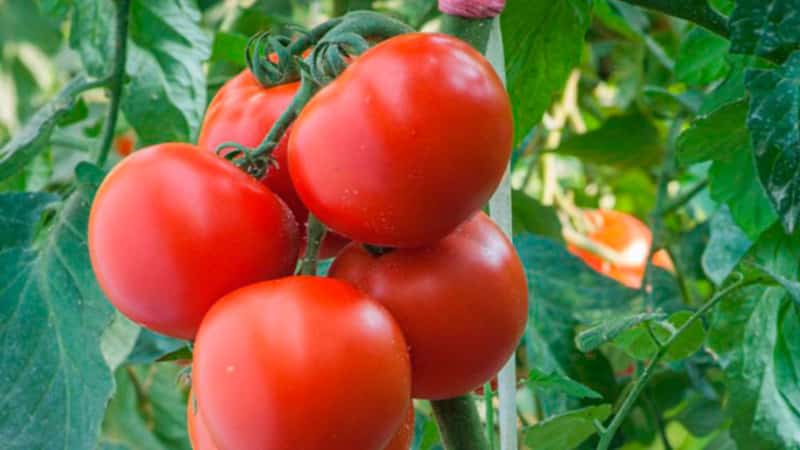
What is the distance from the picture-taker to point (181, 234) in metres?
0.46

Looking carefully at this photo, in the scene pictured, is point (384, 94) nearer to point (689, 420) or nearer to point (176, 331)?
point (176, 331)

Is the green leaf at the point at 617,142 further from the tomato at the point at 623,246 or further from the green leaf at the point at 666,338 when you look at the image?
the green leaf at the point at 666,338

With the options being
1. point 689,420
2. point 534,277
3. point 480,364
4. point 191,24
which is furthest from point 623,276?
point 480,364

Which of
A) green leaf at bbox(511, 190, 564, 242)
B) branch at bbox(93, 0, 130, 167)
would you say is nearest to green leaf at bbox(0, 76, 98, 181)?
branch at bbox(93, 0, 130, 167)

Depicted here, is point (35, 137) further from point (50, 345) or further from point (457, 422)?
point (457, 422)

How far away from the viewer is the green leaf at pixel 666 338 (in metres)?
0.68

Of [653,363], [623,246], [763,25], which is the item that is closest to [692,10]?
[763,25]

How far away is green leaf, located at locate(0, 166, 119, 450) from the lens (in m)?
0.62

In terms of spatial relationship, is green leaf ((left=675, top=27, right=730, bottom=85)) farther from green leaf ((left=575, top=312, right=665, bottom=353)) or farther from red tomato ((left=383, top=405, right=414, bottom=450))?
red tomato ((left=383, top=405, right=414, bottom=450))

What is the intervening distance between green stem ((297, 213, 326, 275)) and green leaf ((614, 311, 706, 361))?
0.26m

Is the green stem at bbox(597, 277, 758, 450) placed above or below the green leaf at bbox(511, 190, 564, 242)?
above

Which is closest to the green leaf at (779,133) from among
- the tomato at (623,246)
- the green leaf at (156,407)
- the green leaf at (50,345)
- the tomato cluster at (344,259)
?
the tomato cluster at (344,259)

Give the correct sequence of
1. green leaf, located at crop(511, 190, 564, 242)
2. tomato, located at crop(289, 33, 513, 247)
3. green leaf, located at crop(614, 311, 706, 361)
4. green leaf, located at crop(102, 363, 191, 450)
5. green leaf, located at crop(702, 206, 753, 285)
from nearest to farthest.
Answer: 1. tomato, located at crop(289, 33, 513, 247)
2. green leaf, located at crop(614, 311, 706, 361)
3. green leaf, located at crop(702, 206, 753, 285)
4. green leaf, located at crop(511, 190, 564, 242)
5. green leaf, located at crop(102, 363, 191, 450)

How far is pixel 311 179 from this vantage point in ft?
1.48
